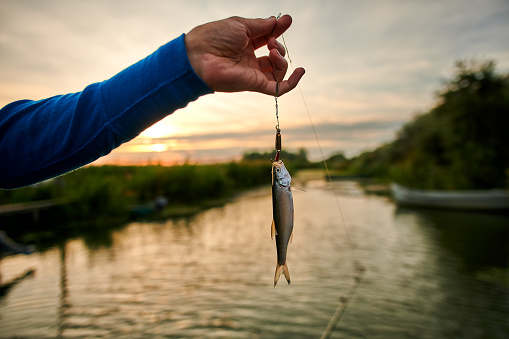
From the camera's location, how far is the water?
4.73 metres

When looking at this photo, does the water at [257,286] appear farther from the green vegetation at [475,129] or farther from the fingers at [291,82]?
the green vegetation at [475,129]

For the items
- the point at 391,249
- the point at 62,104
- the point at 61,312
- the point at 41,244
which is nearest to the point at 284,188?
the point at 62,104

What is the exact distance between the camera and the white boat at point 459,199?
41.9 feet

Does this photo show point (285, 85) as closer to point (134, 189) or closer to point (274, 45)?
point (274, 45)

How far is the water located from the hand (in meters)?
3.92

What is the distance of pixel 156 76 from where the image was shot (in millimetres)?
1098

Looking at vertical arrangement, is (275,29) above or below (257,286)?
above

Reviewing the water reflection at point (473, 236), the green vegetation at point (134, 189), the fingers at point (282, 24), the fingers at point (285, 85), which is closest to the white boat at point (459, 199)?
the water reflection at point (473, 236)

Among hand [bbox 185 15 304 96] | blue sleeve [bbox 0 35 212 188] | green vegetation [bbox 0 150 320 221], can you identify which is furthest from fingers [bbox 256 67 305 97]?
green vegetation [bbox 0 150 320 221]

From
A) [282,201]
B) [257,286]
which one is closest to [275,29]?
[282,201]

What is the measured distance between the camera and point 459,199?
540 inches

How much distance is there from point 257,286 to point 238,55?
542cm

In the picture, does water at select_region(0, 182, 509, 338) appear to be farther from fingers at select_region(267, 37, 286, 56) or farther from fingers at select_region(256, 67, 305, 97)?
fingers at select_region(267, 37, 286, 56)

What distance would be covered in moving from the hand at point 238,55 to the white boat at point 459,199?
14411mm
